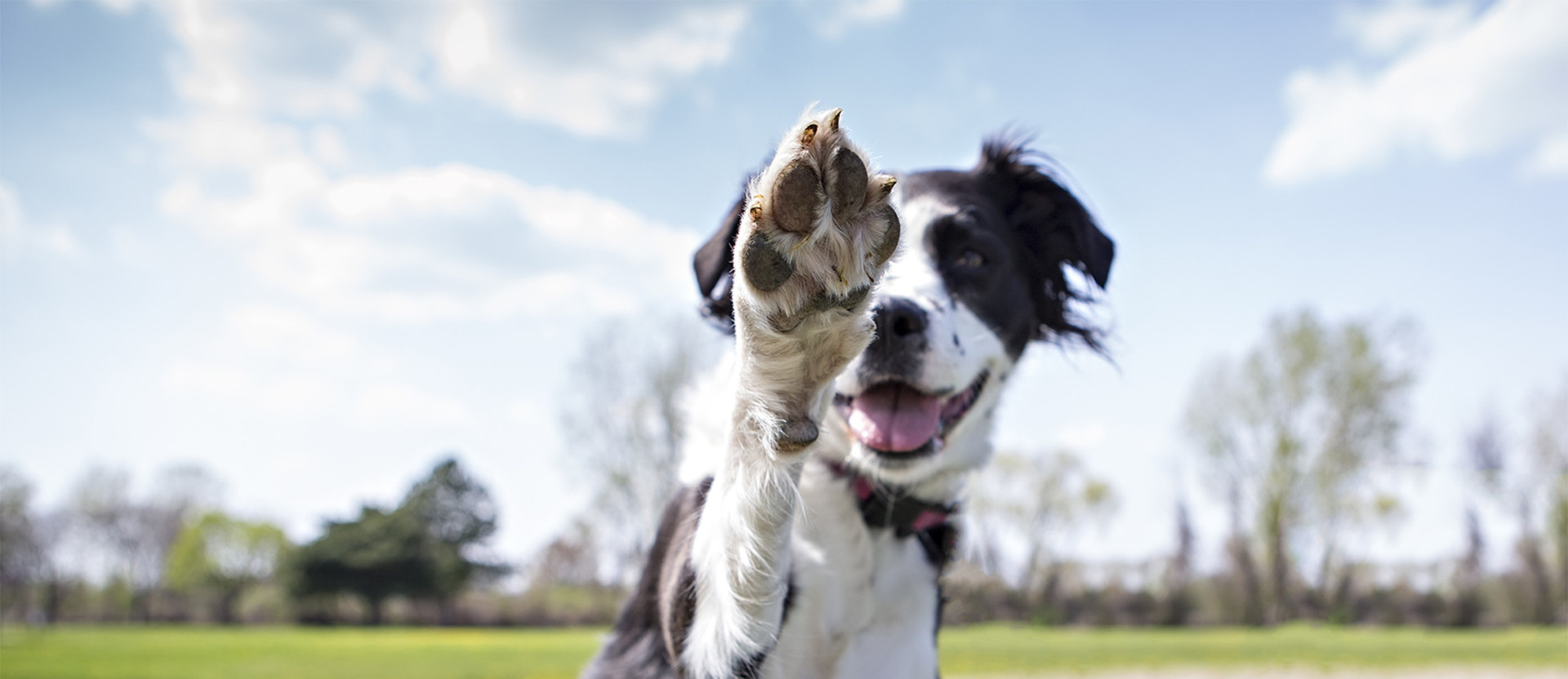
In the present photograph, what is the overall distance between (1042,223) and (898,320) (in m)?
1.41

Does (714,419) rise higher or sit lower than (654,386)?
lower

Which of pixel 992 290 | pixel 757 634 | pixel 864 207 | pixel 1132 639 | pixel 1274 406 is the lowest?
pixel 1132 639

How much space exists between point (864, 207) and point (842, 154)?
0.29 feet

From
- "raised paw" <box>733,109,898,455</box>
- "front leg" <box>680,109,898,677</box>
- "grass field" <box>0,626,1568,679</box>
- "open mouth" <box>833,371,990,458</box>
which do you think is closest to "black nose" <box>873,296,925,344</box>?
"open mouth" <box>833,371,990,458</box>

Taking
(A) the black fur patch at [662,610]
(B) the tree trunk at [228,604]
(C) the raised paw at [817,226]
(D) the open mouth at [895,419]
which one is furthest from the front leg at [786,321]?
(B) the tree trunk at [228,604]

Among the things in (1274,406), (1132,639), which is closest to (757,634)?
(1132,639)

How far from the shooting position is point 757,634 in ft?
7.02

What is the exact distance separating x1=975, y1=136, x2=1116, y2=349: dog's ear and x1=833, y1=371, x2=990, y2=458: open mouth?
113cm

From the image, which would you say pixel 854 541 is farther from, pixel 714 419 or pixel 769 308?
pixel 769 308

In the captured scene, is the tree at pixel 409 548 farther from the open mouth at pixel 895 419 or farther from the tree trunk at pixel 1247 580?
the open mouth at pixel 895 419

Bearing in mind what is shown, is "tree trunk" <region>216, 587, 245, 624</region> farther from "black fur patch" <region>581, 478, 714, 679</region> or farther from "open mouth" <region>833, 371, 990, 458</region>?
"open mouth" <region>833, 371, 990, 458</region>

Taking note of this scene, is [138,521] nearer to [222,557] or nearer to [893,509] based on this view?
[222,557]

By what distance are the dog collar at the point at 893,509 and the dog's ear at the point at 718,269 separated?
2.02 feet

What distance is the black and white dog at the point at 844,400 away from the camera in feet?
4.58
